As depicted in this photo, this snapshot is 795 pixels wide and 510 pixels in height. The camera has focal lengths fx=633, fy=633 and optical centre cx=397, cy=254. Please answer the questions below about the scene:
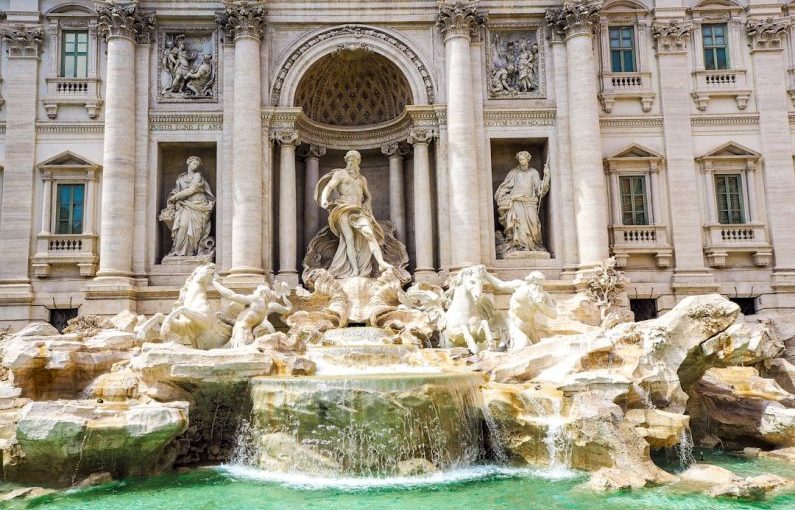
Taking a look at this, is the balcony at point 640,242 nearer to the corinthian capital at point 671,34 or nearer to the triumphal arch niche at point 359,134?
the triumphal arch niche at point 359,134

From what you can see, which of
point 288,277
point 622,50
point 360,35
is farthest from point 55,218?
point 622,50

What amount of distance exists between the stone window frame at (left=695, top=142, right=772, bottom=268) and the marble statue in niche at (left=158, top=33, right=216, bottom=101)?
15284mm

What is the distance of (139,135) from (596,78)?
45.9ft

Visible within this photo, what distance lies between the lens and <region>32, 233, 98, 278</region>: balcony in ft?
59.8

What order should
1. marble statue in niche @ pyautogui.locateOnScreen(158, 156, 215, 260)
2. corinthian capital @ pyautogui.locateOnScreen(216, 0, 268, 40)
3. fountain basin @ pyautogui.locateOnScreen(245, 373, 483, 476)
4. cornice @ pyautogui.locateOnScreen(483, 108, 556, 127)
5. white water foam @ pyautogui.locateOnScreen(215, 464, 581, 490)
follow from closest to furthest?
white water foam @ pyautogui.locateOnScreen(215, 464, 581, 490), fountain basin @ pyautogui.locateOnScreen(245, 373, 483, 476), corinthian capital @ pyautogui.locateOnScreen(216, 0, 268, 40), marble statue in niche @ pyautogui.locateOnScreen(158, 156, 215, 260), cornice @ pyautogui.locateOnScreen(483, 108, 556, 127)

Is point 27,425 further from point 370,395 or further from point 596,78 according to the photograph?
point 596,78

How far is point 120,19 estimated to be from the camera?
1839 cm

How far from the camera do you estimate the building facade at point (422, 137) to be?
18297mm

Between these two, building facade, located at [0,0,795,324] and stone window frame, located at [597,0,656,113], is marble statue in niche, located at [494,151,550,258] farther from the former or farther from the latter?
stone window frame, located at [597,0,656,113]

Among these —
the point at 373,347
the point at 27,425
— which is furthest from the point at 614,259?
the point at 27,425

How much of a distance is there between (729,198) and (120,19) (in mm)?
19124

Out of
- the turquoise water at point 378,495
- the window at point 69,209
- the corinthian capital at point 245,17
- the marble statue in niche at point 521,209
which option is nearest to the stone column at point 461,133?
the marble statue in niche at point 521,209

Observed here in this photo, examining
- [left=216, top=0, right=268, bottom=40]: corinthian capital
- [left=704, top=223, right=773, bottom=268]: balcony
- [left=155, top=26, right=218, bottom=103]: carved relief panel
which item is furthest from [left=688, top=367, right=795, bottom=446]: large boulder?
[left=155, top=26, right=218, bottom=103]: carved relief panel

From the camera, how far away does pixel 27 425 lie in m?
9.80
